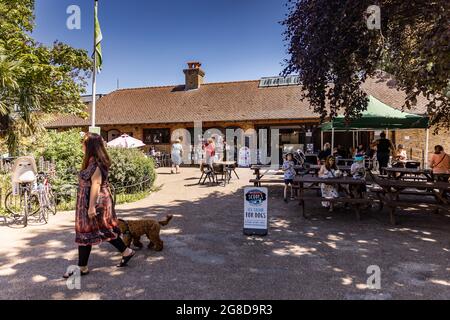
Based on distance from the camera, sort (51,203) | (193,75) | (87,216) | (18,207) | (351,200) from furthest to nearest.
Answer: (193,75) → (18,207) → (51,203) → (351,200) → (87,216)

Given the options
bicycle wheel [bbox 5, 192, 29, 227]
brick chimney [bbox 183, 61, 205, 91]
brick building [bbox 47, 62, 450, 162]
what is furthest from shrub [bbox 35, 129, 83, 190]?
brick chimney [bbox 183, 61, 205, 91]

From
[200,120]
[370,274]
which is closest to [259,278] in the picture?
[370,274]

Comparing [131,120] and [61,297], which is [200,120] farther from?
[61,297]

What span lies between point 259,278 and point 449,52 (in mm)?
4012

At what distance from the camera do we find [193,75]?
24.8 meters

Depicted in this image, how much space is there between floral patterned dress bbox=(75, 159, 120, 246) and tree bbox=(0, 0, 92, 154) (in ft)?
30.6

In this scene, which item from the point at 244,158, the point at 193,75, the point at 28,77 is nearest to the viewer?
the point at 28,77

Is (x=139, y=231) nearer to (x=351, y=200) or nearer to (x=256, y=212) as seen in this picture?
(x=256, y=212)

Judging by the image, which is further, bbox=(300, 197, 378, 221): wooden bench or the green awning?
the green awning

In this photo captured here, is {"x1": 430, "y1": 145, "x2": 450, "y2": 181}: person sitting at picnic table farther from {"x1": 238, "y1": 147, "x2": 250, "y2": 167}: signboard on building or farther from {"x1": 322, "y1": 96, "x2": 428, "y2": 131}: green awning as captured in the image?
{"x1": 238, "y1": 147, "x2": 250, "y2": 167}: signboard on building

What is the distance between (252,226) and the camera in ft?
19.3

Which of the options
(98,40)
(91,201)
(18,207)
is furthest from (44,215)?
(98,40)

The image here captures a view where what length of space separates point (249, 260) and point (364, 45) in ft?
15.8

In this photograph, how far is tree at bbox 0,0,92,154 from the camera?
13.1m
